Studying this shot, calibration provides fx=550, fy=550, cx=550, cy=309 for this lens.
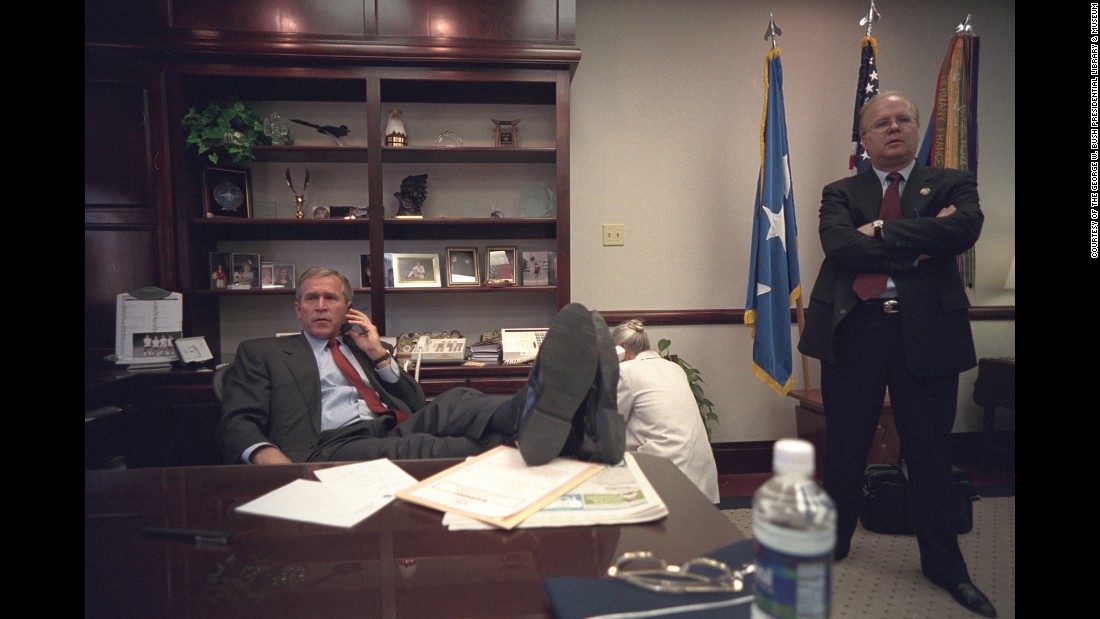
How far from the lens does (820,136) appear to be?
10.1 ft

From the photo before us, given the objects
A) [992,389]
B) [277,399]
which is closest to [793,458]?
[277,399]

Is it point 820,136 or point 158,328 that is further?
point 820,136

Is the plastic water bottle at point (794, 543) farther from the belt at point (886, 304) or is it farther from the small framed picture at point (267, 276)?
the small framed picture at point (267, 276)

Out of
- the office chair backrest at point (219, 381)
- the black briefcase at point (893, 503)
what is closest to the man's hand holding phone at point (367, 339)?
the office chair backrest at point (219, 381)

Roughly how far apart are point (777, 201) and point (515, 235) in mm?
1337

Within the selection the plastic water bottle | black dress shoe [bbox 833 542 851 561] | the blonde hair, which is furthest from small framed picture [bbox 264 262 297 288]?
the plastic water bottle

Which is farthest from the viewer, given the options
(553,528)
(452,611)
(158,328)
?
(158,328)

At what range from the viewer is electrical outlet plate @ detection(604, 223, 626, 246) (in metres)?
3.02

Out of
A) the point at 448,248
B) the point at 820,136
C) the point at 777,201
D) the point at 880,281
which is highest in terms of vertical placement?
the point at 820,136

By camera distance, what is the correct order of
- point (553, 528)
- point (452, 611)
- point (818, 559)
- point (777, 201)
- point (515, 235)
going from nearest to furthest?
point (818, 559), point (452, 611), point (553, 528), point (777, 201), point (515, 235)

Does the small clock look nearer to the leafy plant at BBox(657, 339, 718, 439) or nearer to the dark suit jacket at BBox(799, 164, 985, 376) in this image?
the leafy plant at BBox(657, 339, 718, 439)

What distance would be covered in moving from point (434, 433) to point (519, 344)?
965 millimetres
